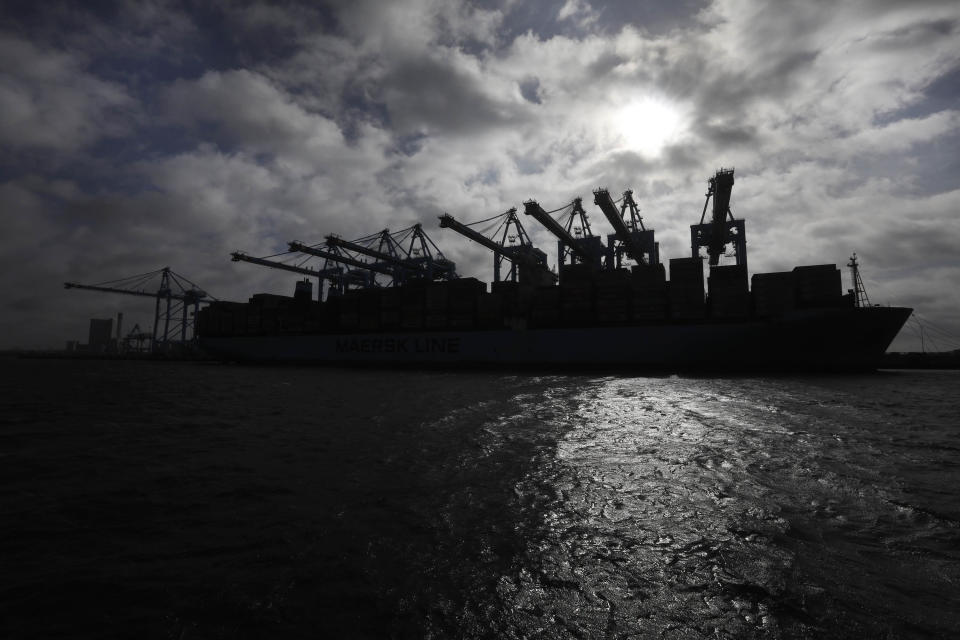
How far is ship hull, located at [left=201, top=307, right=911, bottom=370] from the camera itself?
28.2 m

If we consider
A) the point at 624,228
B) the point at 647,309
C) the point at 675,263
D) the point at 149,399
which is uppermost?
the point at 624,228

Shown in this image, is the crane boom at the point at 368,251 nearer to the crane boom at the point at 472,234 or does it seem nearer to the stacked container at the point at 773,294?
the crane boom at the point at 472,234

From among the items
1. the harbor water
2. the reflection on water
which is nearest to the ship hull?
the harbor water

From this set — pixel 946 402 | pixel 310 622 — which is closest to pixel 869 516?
pixel 310 622

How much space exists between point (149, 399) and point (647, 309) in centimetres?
3167

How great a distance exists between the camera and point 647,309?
32625mm

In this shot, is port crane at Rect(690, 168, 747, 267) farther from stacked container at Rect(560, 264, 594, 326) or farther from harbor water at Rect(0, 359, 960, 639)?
harbor water at Rect(0, 359, 960, 639)

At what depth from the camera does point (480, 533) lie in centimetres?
418

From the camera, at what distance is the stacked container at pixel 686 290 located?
31.3 m

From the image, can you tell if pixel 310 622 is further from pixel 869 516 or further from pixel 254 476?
pixel 869 516

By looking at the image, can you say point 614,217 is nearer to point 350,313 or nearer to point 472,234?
point 472,234

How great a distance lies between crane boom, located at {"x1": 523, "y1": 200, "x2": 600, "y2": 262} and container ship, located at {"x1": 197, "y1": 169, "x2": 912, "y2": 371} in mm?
159

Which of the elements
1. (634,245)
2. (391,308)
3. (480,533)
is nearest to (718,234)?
(634,245)

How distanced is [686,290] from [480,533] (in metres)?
32.4
